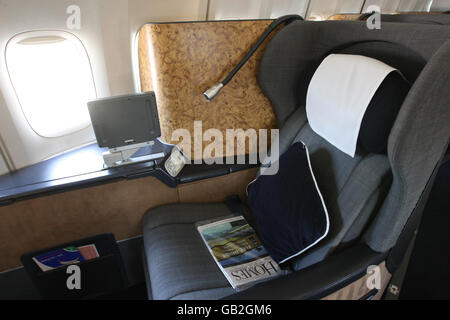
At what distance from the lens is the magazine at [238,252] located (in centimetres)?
102

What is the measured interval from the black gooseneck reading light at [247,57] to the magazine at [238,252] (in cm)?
62

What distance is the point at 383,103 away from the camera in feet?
2.47

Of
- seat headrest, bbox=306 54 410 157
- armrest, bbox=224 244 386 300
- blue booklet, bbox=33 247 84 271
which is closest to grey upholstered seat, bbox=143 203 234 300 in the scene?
armrest, bbox=224 244 386 300

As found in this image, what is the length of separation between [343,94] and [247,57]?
505 mm

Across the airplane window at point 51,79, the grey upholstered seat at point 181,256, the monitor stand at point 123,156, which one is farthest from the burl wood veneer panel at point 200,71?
the grey upholstered seat at point 181,256

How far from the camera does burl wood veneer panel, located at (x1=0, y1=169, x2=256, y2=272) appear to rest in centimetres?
107

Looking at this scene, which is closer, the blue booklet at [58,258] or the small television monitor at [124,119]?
the small television monitor at [124,119]

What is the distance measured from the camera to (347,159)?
95 centimetres

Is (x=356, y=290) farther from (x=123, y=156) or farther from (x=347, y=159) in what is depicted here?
(x=123, y=156)

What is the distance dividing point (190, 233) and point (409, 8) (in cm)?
248

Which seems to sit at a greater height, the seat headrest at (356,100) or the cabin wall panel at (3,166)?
the seat headrest at (356,100)

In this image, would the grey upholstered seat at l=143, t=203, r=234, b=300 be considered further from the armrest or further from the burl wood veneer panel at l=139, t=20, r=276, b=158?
the burl wood veneer panel at l=139, t=20, r=276, b=158

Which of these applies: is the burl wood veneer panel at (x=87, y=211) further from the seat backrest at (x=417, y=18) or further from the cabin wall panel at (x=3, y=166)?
the seat backrest at (x=417, y=18)
